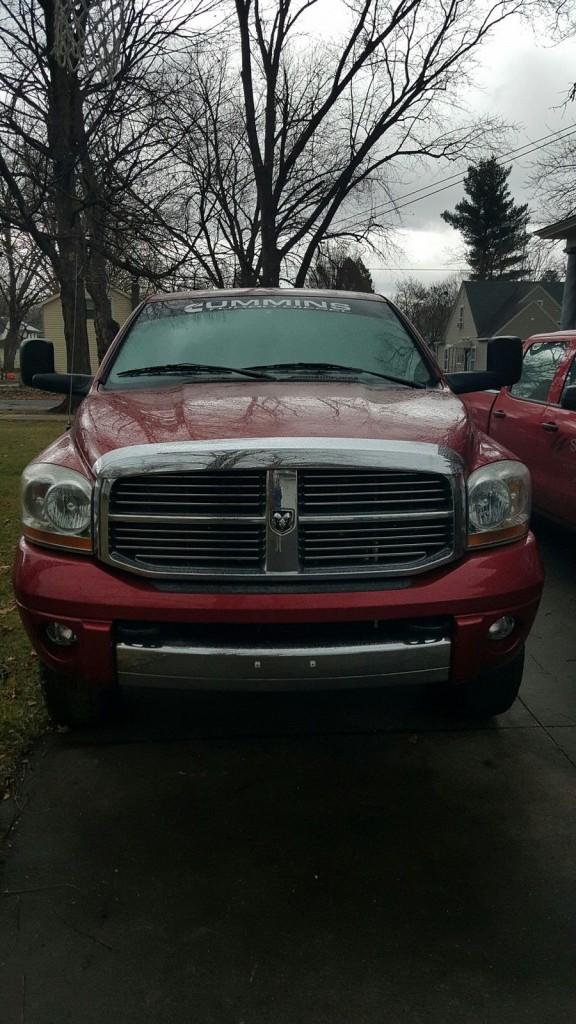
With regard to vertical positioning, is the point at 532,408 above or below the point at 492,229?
below

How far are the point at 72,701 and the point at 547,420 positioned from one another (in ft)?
13.5

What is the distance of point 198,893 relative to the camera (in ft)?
7.67

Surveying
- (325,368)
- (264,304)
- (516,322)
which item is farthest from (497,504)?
(516,322)

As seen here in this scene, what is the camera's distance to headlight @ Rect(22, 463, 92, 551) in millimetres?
2654

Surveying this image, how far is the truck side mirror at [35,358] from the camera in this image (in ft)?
14.1

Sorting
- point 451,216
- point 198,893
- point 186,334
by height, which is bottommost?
point 198,893

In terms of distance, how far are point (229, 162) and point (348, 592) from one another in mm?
24733

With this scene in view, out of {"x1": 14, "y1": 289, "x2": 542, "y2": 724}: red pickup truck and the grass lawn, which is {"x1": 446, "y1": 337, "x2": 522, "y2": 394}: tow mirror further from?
the grass lawn

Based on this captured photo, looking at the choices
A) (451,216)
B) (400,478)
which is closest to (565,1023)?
(400,478)

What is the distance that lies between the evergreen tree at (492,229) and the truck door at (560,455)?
196 ft

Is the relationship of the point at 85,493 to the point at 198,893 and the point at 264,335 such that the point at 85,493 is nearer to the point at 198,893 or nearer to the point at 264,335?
the point at 198,893

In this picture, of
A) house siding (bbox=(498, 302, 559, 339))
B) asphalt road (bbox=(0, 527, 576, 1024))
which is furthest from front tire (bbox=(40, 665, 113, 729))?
house siding (bbox=(498, 302, 559, 339))

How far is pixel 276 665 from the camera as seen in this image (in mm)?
2541

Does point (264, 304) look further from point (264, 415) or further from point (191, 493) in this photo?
point (191, 493)
